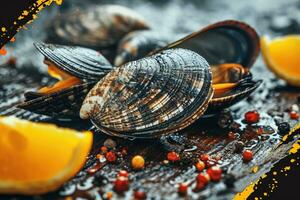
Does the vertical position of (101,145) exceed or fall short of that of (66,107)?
it falls short

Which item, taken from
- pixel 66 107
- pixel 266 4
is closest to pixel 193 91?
pixel 66 107

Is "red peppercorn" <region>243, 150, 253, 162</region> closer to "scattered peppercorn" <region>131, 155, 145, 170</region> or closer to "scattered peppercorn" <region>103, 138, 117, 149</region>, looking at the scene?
"scattered peppercorn" <region>131, 155, 145, 170</region>

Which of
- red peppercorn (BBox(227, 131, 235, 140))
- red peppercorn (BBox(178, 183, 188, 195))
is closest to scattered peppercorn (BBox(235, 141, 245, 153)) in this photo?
red peppercorn (BBox(227, 131, 235, 140))

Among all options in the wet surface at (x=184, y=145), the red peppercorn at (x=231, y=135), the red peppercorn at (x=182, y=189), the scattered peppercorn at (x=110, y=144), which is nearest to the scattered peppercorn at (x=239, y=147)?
the wet surface at (x=184, y=145)

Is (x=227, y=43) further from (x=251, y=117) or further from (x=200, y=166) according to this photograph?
(x=200, y=166)

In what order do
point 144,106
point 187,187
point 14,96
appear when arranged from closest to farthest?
point 187,187
point 144,106
point 14,96

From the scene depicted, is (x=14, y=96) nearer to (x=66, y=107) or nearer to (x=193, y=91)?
(x=66, y=107)
